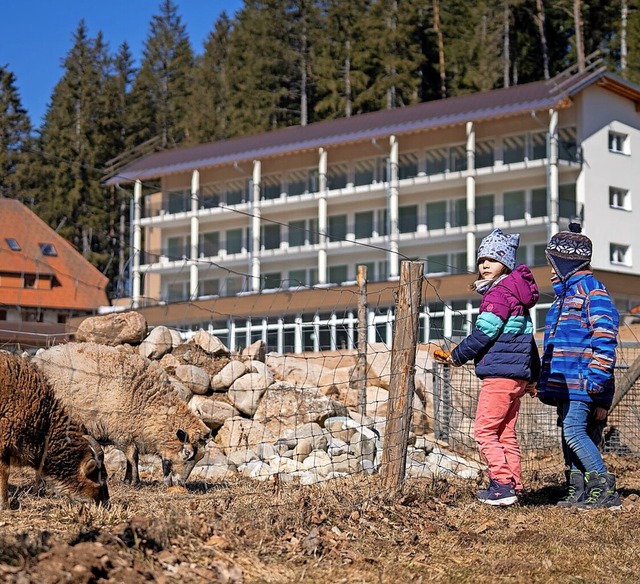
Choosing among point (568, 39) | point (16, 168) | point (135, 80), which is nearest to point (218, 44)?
point (135, 80)

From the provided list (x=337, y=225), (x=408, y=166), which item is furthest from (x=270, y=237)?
(x=408, y=166)

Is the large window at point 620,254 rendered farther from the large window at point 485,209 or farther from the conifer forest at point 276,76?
the conifer forest at point 276,76

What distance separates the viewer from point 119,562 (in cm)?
482

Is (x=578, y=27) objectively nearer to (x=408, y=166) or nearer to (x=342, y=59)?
(x=342, y=59)

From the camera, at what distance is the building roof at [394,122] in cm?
4022

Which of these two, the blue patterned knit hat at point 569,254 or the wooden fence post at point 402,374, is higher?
the blue patterned knit hat at point 569,254

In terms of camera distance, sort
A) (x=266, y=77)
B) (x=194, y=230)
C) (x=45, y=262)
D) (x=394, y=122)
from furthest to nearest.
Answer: (x=266, y=77) < (x=45, y=262) < (x=194, y=230) < (x=394, y=122)

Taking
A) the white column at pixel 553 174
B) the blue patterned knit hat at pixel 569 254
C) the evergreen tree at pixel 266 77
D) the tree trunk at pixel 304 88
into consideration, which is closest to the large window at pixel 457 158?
the white column at pixel 553 174

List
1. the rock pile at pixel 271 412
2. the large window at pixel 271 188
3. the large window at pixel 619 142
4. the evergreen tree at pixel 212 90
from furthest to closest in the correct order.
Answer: the evergreen tree at pixel 212 90
the large window at pixel 271 188
the large window at pixel 619 142
the rock pile at pixel 271 412

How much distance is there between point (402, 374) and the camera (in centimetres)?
796

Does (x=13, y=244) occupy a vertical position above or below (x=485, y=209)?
below

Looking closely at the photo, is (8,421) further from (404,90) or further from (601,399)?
(404,90)

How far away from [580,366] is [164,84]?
69.4 metres

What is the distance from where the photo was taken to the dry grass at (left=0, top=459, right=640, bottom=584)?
16.1 feet
